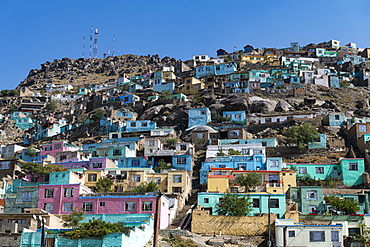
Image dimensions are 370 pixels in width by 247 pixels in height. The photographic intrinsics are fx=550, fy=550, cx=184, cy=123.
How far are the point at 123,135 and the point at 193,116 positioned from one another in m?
11.0

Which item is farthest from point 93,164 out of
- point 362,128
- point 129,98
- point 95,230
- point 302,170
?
point 129,98

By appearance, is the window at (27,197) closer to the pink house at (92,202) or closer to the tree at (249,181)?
the pink house at (92,202)

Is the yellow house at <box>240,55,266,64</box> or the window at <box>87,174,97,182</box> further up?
the yellow house at <box>240,55,266,64</box>

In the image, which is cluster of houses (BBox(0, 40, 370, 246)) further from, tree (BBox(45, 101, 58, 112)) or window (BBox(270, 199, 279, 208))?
tree (BBox(45, 101, 58, 112))

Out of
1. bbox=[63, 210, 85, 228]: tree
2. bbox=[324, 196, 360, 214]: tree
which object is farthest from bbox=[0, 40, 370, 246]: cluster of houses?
bbox=[63, 210, 85, 228]: tree

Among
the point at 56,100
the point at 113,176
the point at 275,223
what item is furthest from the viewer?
the point at 56,100

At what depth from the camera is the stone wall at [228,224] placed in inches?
1777

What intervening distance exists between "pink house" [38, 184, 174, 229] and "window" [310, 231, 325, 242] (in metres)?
12.3

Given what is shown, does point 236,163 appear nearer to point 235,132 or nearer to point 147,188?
point 235,132

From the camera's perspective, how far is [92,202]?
4875 cm

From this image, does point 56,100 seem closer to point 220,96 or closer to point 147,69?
point 147,69

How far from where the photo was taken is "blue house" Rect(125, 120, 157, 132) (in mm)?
82875

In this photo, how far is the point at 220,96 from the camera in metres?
93.4

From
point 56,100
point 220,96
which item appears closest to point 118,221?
point 220,96
